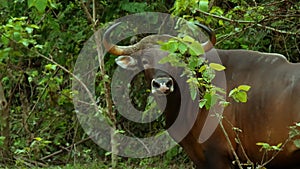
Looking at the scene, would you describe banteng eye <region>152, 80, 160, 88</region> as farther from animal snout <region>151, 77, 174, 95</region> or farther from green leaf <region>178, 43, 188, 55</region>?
green leaf <region>178, 43, 188, 55</region>

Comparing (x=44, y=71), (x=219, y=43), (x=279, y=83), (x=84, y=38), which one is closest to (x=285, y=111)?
(x=279, y=83)

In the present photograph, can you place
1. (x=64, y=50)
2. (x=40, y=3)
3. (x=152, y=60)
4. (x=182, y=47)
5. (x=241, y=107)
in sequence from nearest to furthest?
(x=182, y=47) < (x=40, y=3) < (x=241, y=107) < (x=152, y=60) < (x=64, y=50)

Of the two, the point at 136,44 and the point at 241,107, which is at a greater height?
the point at 136,44

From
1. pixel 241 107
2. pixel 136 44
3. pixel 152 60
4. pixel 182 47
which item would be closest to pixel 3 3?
pixel 136 44

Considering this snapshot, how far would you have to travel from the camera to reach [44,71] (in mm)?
8750

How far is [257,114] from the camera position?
220 inches

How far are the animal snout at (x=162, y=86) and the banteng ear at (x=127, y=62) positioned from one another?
2.45ft

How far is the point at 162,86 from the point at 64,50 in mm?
3281

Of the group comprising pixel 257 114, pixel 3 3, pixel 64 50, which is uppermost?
pixel 3 3

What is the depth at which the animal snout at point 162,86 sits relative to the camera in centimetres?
551

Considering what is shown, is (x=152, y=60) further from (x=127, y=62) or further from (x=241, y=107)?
(x=241, y=107)

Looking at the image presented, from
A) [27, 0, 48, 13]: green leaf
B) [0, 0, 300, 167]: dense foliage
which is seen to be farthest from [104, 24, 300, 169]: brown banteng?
[27, 0, 48, 13]: green leaf

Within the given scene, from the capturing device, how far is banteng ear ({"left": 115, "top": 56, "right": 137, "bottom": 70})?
20.7ft

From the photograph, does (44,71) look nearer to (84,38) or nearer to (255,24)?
(84,38)
